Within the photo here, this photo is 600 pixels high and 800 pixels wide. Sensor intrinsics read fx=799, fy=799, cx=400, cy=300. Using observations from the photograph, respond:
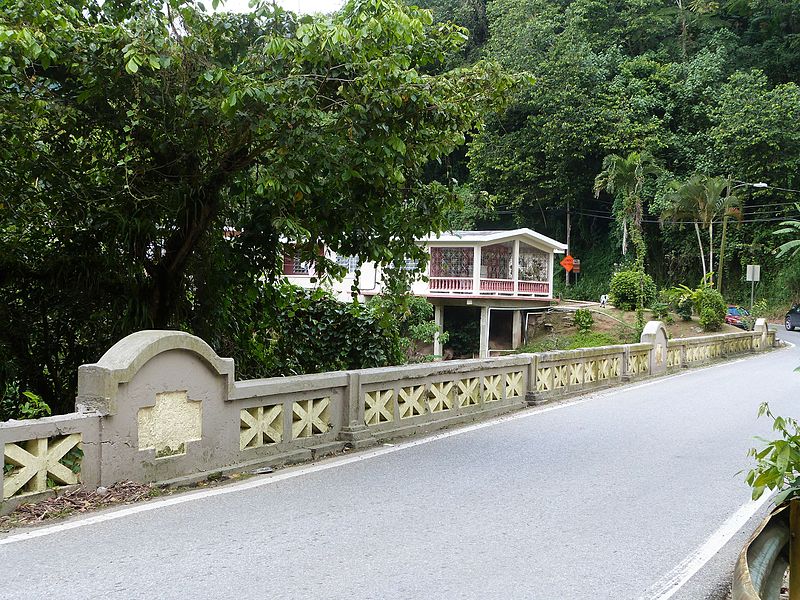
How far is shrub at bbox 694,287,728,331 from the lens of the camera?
35000mm

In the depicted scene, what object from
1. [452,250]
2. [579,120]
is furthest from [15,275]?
[579,120]

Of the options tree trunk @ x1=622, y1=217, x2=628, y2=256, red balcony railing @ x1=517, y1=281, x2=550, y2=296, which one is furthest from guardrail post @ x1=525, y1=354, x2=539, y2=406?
tree trunk @ x1=622, y1=217, x2=628, y2=256

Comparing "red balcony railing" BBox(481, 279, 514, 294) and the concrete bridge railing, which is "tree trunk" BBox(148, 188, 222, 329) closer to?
the concrete bridge railing

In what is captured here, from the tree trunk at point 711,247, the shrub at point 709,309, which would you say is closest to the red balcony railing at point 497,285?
the shrub at point 709,309

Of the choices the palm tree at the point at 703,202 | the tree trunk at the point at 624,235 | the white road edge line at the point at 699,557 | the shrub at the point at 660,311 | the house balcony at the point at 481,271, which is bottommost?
the white road edge line at the point at 699,557

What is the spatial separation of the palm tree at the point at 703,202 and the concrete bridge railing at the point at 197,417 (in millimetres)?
36817

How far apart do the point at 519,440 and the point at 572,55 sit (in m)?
44.8

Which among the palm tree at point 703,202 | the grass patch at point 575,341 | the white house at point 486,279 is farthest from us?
the palm tree at point 703,202

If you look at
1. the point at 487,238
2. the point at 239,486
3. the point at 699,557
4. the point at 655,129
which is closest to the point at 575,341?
the point at 487,238

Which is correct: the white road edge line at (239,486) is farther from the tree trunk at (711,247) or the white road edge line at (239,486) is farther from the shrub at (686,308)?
the tree trunk at (711,247)

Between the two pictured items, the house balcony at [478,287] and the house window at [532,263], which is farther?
the house window at [532,263]

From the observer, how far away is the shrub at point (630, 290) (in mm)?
40031

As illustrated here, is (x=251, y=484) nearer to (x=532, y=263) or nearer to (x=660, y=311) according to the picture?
(x=660, y=311)

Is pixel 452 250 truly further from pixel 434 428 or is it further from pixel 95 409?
pixel 95 409
